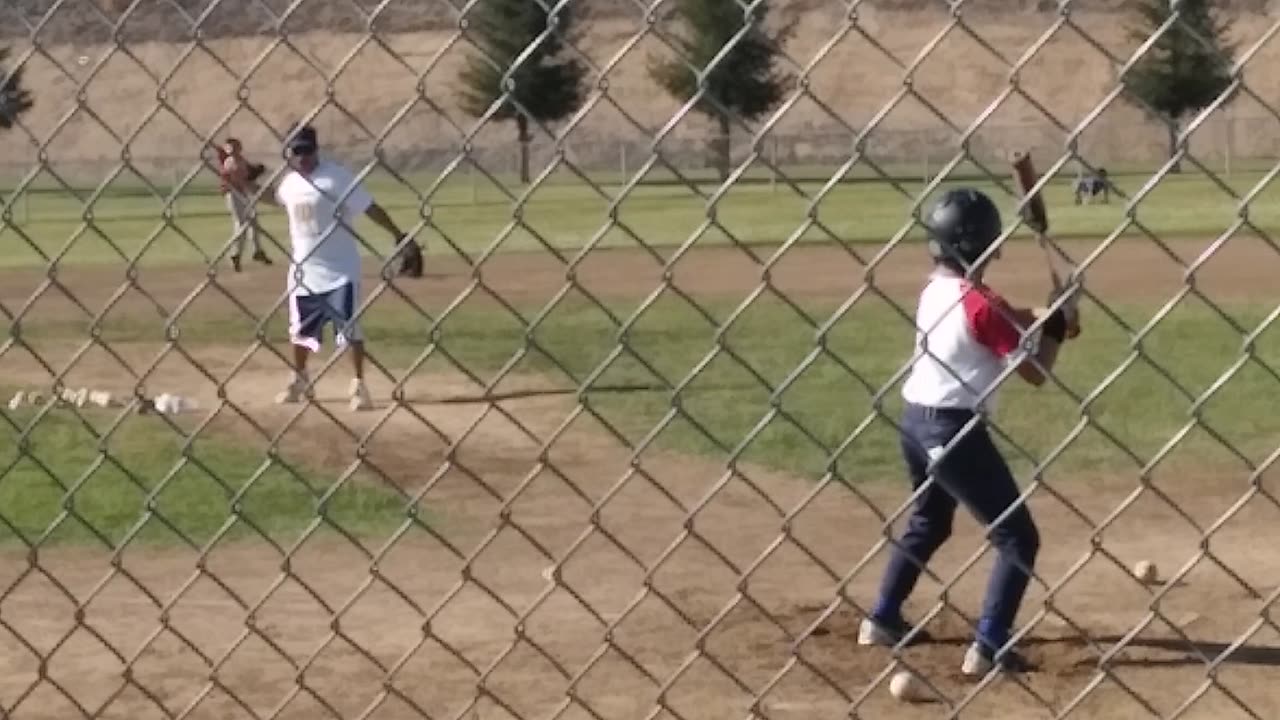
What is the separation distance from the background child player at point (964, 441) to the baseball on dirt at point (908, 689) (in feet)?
0.75

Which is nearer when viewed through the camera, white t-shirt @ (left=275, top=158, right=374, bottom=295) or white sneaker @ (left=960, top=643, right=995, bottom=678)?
white sneaker @ (left=960, top=643, right=995, bottom=678)

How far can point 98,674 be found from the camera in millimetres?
7816

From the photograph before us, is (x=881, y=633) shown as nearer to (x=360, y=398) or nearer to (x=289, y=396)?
(x=360, y=398)

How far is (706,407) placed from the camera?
14.1 metres

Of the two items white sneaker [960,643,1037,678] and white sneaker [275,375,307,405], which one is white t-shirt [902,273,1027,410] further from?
white sneaker [275,375,307,405]

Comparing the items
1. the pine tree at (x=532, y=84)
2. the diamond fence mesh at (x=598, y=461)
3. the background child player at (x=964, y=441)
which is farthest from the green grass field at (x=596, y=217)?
the background child player at (x=964, y=441)

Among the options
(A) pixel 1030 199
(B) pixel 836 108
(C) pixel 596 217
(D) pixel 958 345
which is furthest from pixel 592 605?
(B) pixel 836 108

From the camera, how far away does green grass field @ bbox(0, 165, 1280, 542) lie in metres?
9.71

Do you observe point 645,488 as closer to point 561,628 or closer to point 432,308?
point 561,628

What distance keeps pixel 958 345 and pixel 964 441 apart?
339 mm

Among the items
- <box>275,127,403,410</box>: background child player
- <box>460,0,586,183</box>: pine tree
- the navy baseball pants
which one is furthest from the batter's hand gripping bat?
<box>460,0,586,183</box>: pine tree

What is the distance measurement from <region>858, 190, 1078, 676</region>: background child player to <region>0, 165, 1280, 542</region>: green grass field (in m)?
0.25

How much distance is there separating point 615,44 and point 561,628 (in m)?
47.0

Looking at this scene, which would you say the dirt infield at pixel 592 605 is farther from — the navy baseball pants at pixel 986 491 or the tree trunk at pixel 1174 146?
the tree trunk at pixel 1174 146
